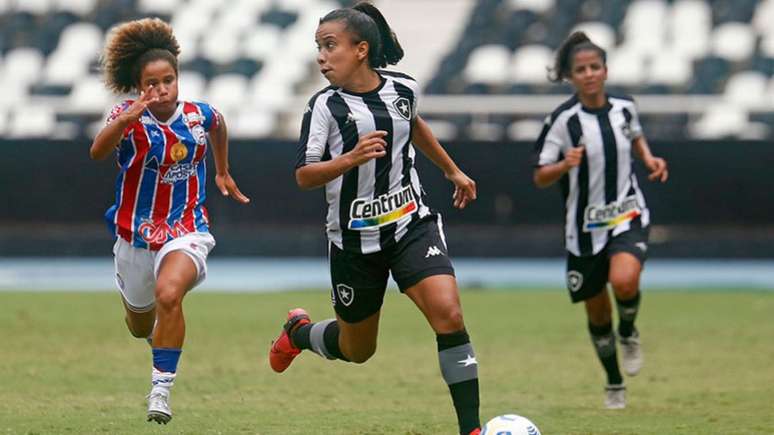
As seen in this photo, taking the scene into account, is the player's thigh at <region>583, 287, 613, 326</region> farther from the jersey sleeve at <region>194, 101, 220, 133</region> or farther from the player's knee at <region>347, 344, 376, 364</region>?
the jersey sleeve at <region>194, 101, 220, 133</region>

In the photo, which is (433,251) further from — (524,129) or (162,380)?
(524,129)

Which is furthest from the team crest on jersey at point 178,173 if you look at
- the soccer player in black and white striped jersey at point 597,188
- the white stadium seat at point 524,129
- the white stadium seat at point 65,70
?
the white stadium seat at point 65,70

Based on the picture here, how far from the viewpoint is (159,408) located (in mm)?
7332

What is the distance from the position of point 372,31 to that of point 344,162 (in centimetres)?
83

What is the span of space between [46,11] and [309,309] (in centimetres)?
1505

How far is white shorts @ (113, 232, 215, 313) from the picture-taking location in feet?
26.1

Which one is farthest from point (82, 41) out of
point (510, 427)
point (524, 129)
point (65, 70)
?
point (510, 427)

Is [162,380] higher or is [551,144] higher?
[551,144]

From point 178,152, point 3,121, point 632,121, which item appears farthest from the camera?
point 3,121

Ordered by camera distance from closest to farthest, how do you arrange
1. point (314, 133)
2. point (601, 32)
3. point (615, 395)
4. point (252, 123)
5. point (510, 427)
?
point (510, 427) < point (314, 133) < point (615, 395) < point (252, 123) < point (601, 32)

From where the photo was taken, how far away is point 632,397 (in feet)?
31.8

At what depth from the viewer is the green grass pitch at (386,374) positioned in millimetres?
8219

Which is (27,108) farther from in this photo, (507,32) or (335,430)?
(335,430)

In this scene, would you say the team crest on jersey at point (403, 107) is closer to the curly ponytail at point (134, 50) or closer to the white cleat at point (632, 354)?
the curly ponytail at point (134, 50)
